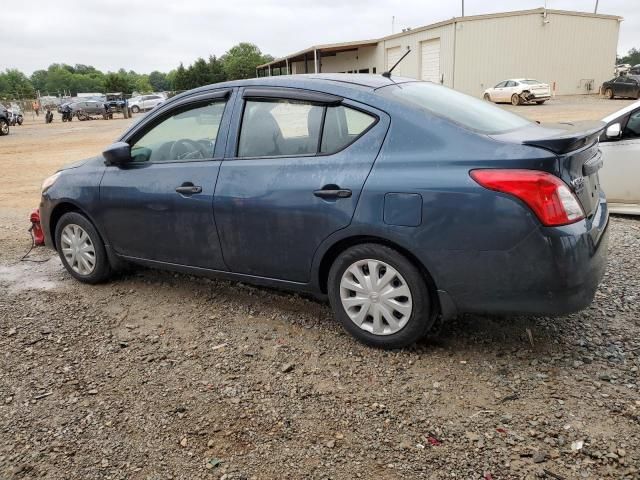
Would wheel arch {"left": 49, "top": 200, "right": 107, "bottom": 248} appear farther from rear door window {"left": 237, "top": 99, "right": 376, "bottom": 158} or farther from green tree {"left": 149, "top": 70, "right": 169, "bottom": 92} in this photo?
green tree {"left": 149, "top": 70, "right": 169, "bottom": 92}

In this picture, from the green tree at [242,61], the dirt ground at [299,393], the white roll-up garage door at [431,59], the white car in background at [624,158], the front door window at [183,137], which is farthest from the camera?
the green tree at [242,61]

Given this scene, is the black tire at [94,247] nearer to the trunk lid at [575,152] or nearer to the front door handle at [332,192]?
the front door handle at [332,192]

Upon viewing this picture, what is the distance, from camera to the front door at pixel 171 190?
146 inches

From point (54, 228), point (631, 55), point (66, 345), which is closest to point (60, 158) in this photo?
point (54, 228)

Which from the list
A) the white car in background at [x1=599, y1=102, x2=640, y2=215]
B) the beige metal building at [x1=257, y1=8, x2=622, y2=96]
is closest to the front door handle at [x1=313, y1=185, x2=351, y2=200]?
the white car in background at [x1=599, y1=102, x2=640, y2=215]

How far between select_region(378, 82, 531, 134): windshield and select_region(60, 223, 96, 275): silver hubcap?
2803mm

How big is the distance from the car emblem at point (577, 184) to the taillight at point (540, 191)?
8 cm

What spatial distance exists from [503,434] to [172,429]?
1585 millimetres

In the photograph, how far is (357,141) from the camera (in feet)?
10.3

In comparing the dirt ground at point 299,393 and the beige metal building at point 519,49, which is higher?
the beige metal building at point 519,49

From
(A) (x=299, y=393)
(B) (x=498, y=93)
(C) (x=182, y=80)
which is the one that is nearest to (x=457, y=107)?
(A) (x=299, y=393)

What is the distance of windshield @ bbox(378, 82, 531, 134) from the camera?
3109 mm

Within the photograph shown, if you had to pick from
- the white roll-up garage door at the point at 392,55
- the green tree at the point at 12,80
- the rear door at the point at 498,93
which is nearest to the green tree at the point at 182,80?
the white roll-up garage door at the point at 392,55

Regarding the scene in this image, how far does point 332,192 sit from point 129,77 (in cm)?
12899
